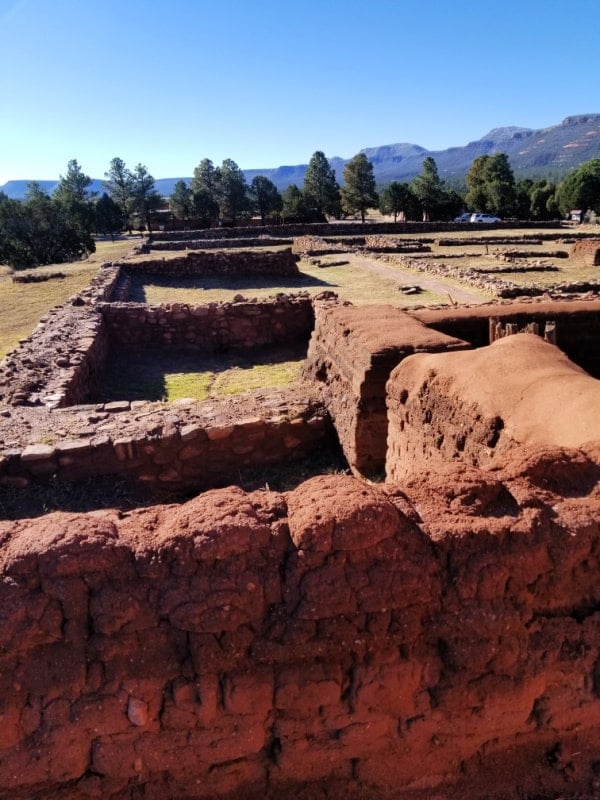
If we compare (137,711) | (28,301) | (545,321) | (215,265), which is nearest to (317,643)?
(137,711)

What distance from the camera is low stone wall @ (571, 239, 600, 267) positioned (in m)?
22.8

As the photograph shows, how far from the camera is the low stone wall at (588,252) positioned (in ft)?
74.6

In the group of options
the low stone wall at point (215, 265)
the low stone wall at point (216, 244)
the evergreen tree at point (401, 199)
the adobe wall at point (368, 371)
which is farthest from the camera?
the evergreen tree at point (401, 199)

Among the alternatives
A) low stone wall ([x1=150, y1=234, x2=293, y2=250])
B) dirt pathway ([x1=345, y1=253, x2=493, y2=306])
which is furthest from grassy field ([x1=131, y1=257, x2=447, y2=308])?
low stone wall ([x1=150, y1=234, x2=293, y2=250])

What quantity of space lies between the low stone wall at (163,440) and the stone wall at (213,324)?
5871 mm

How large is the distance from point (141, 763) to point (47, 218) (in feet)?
137

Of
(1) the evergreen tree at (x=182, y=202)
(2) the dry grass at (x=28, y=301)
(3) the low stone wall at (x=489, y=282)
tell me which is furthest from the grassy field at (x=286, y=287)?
(1) the evergreen tree at (x=182, y=202)

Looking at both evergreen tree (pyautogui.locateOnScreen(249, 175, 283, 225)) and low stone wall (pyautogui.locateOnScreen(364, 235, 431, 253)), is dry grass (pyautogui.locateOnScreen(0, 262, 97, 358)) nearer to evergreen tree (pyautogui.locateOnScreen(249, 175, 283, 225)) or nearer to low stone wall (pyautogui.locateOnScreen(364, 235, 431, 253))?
Result: low stone wall (pyautogui.locateOnScreen(364, 235, 431, 253))

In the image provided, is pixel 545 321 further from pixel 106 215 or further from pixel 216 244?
pixel 106 215

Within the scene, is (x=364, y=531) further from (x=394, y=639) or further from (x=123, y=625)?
(x=123, y=625)

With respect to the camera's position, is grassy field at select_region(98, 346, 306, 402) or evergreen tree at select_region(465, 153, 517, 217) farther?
evergreen tree at select_region(465, 153, 517, 217)

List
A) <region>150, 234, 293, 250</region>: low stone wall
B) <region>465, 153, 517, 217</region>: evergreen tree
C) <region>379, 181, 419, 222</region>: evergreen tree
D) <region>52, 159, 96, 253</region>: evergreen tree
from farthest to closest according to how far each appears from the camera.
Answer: <region>379, 181, 419, 222</region>: evergreen tree
<region>465, 153, 517, 217</region>: evergreen tree
<region>52, 159, 96, 253</region>: evergreen tree
<region>150, 234, 293, 250</region>: low stone wall

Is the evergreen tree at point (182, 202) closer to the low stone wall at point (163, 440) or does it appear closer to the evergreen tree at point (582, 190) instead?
the evergreen tree at point (582, 190)

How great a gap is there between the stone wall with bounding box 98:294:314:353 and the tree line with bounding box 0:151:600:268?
3756 cm
